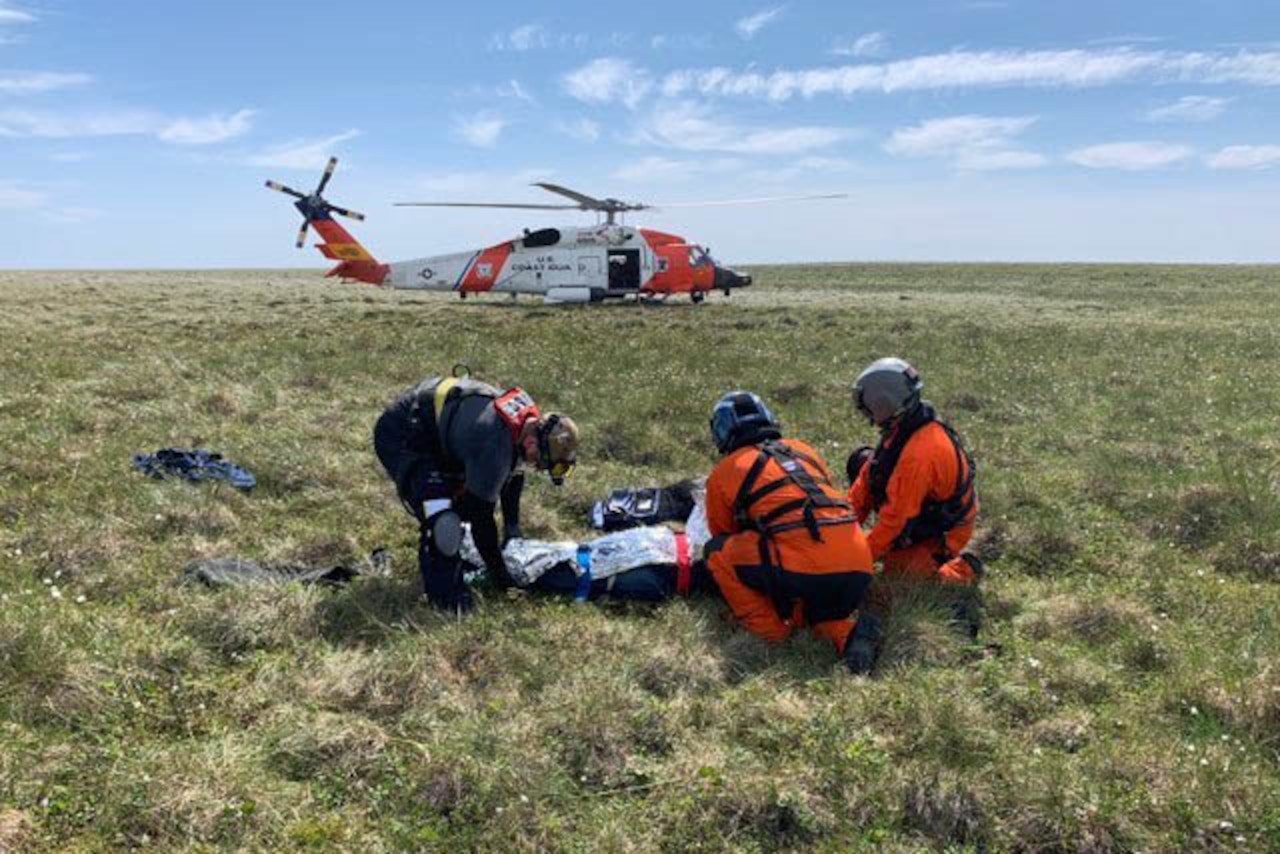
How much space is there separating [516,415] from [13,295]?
1363 inches

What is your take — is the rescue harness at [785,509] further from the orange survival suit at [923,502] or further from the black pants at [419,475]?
the black pants at [419,475]

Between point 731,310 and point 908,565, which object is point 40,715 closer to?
point 908,565

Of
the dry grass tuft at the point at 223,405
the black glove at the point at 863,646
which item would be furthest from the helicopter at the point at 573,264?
the black glove at the point at 863,646

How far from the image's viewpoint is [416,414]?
6.44 meters

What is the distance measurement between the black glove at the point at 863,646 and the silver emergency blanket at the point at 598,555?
5.09 ft

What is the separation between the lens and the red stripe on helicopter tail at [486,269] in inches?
1278

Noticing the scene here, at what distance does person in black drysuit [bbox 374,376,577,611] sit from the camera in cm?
601

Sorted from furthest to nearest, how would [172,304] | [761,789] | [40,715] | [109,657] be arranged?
[172,304], [109,657], [40,715], [761,789]

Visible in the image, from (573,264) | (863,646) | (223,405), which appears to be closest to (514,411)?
(863,646)

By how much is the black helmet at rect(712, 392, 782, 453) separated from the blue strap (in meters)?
1.40

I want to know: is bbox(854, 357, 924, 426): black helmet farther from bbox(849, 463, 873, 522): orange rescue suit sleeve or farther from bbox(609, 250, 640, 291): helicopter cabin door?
bbox(609, 250, 640, 291): helicopter cabin door

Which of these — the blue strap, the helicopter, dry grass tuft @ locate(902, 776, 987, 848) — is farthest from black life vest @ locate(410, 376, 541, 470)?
the helicopter

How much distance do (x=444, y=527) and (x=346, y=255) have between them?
102 feet

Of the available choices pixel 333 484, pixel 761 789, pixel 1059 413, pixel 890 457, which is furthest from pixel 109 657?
pixel 1059 413
